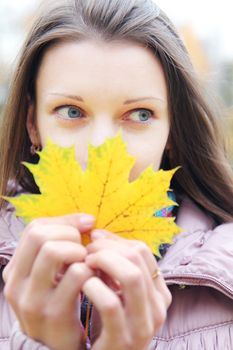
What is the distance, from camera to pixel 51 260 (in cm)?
99

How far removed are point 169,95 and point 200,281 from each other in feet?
1.72

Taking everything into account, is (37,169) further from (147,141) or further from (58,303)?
(147,141)

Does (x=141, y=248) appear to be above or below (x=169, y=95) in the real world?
below

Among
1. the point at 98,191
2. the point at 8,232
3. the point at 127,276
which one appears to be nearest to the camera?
the point at 127,276

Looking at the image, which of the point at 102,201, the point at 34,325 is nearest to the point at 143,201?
the point at 102,201

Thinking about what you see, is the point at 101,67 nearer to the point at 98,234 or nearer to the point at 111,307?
the point at 98,234

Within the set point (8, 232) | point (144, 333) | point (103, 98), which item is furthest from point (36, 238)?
point (8, 232)

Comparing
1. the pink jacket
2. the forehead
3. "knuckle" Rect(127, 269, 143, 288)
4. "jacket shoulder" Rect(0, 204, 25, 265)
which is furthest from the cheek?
"knuckle" Rect(127, 269, 143, 288)

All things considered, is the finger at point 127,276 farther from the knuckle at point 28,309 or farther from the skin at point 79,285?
the knuckle at point 28,309

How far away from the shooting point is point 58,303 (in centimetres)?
104

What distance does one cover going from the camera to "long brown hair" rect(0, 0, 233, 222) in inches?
66.3

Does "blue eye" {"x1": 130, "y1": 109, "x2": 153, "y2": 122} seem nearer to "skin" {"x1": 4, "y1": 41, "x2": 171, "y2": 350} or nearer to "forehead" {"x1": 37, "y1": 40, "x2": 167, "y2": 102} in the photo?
"forehead" {"x1": 37, "y1": 40, "x2": 167, "y2": 102}

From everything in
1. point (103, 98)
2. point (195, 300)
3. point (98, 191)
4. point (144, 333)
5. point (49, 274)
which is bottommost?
point (195, 300)

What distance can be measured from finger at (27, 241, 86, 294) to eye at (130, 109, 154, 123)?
0.60m
